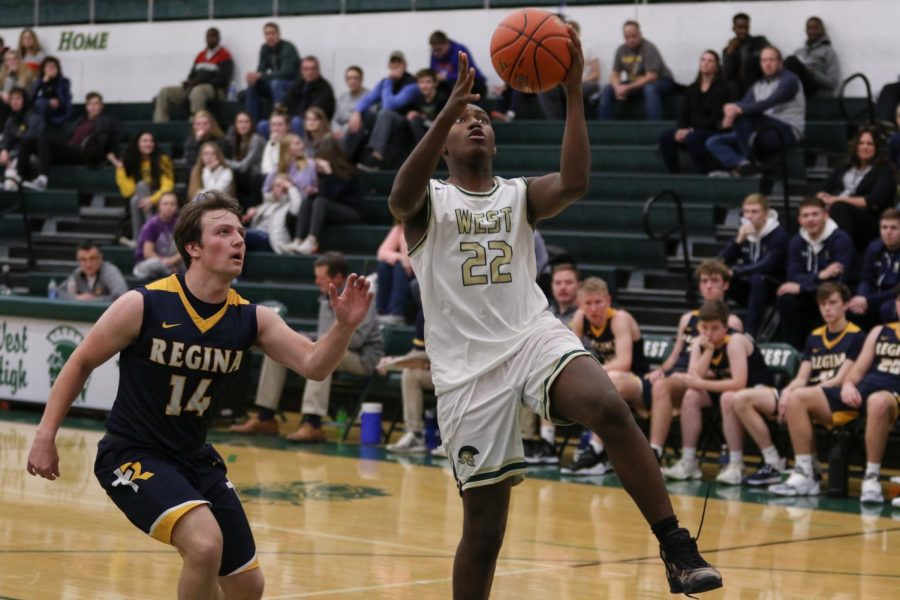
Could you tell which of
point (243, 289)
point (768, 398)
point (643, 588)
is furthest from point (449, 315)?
point (243, 289)

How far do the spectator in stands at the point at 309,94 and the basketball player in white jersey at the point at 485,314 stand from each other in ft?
39.2

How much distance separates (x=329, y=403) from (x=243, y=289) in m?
1.72

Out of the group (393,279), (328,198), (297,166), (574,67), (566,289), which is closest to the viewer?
(574,67)

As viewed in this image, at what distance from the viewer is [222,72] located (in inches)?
778

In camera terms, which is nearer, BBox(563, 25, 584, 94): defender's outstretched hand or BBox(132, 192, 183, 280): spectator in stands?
BBox(563, 25, 584, 94): defender's outstretched hand

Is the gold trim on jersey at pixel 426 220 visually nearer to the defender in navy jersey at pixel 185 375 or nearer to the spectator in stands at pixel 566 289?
the defender in navy jersey at pixel 185 375

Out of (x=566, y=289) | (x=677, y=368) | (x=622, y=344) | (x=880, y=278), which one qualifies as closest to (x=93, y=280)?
(x=566, y=289)

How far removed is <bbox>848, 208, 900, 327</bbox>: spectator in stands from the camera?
11.2 meters

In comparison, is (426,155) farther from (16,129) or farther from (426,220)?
(16,129)

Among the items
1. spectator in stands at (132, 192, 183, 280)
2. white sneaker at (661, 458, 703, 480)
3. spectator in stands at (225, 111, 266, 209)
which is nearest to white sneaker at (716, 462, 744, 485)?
white sneaker at (661, 458, 703, 480)

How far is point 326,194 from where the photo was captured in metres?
15.5

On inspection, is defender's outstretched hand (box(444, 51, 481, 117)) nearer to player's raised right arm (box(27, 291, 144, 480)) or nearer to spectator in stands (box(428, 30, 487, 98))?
player's raised right arm (box(27, 291, 144, 480))

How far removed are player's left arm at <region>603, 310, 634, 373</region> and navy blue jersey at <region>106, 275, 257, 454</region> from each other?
241 inches

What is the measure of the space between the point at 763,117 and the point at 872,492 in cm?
524
